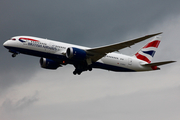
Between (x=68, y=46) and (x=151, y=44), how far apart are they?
17783 mm

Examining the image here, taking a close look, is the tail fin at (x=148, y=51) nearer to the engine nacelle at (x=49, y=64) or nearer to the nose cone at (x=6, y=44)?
the engine nacelle at (x=49, y=64)

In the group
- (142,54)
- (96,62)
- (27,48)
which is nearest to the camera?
(27,48)

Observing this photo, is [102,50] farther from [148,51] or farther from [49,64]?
[148,51]

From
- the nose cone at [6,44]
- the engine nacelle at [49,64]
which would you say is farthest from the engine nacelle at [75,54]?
the nose cone at [6,44]

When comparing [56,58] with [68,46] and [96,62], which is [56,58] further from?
[96,62]

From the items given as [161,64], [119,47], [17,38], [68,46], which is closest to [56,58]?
[68,46]

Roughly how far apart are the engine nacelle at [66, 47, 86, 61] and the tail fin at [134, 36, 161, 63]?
12599 millimetres

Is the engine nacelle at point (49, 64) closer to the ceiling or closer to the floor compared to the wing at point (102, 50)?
closer to the floor

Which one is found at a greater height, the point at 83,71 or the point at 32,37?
the point at 32,37

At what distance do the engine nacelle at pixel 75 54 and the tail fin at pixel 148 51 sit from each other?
12.6 metres

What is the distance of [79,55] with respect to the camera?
154ft

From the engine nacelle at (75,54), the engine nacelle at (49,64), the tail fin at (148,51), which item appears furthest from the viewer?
the tail fin at (148,51)

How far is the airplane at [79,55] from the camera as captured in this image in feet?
150

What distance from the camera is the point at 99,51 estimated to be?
48000 mm
